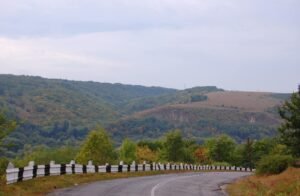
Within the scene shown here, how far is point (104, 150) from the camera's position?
127 m

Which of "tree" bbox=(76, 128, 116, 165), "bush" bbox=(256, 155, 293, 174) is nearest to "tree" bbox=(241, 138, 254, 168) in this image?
"tree" bbox=(76, 128, 116, 165)

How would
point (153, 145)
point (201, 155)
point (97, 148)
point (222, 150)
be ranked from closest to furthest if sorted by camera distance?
1. point (97, 148)
2. point (222, 150)
3. point (201, 155)
4. point (153, 145)

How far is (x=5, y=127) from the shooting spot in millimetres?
17797

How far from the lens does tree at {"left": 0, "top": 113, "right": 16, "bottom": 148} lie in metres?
17.5

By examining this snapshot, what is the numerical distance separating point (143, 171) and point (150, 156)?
298ft

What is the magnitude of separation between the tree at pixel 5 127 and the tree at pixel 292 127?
35225mm

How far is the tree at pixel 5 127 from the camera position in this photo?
1750 centimetres

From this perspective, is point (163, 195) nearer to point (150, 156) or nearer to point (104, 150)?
point (104, 150)

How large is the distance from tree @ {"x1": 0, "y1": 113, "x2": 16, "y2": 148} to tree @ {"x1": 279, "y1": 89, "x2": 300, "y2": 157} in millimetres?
35225

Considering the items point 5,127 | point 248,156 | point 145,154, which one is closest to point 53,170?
point 5,127

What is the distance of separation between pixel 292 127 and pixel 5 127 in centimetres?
3737

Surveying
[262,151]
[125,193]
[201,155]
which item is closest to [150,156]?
[201,155]

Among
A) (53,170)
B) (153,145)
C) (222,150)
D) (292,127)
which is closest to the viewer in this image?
(53,170)

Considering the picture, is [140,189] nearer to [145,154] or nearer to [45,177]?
[45,177]
